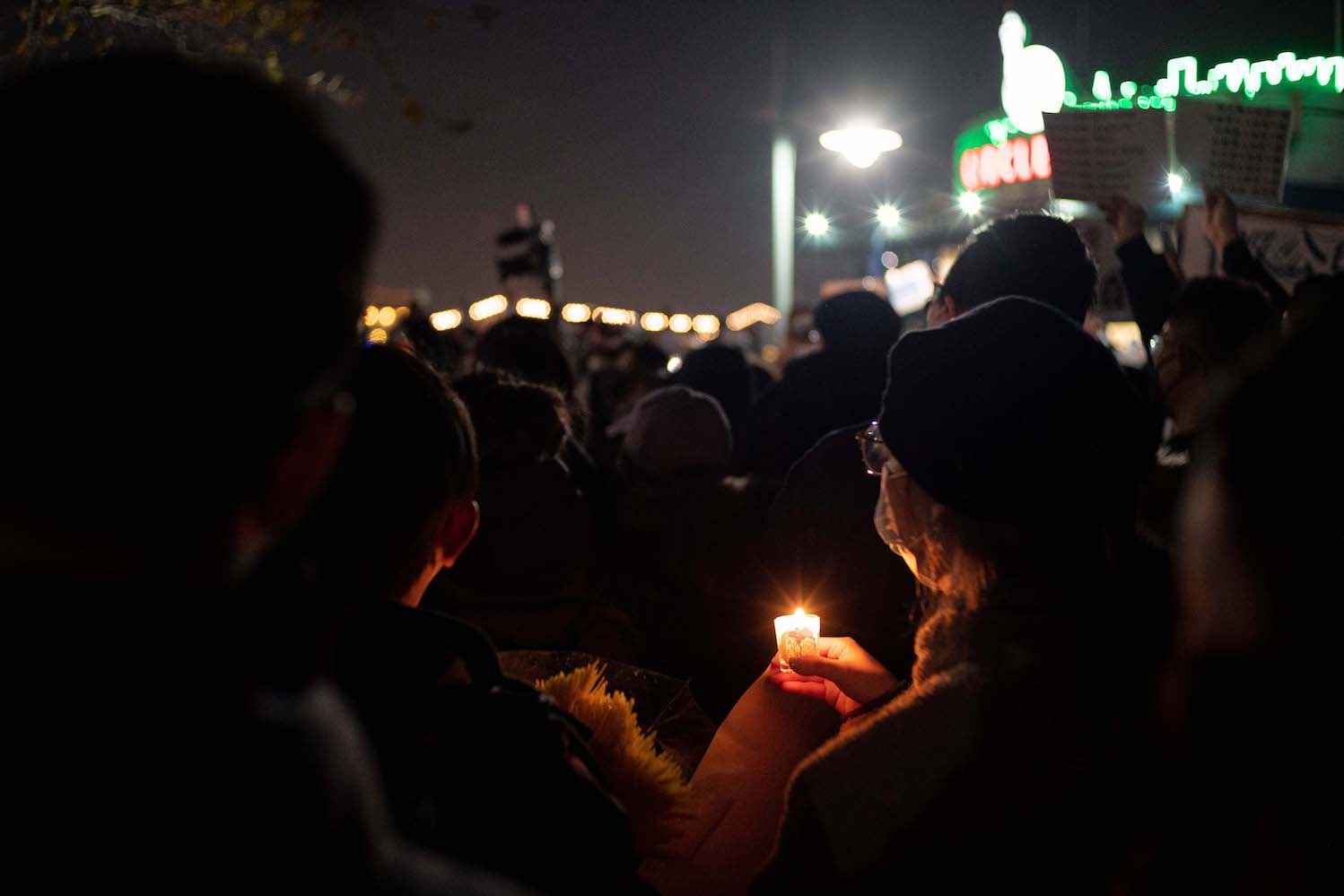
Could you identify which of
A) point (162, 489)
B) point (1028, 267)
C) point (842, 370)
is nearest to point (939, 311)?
point (1028, 267)

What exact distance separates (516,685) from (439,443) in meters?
0.45

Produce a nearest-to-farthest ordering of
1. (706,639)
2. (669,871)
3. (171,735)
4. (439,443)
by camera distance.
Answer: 1. (171,735)
2. (439,443)
3. (669,871)
4. (706,639)

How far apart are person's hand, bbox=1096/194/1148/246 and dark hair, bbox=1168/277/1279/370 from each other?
1355 millimetres

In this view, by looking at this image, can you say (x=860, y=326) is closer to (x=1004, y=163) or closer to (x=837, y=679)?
(x=837, y=679)

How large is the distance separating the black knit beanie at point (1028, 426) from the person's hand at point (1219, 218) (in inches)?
149

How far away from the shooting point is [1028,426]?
1776mm

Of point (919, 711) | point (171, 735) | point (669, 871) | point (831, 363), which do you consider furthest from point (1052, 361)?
point (831, 363)

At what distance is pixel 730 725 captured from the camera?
2.42 metres

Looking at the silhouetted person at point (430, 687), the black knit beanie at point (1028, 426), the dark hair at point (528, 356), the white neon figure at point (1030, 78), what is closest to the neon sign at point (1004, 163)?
the white neon figure at point (1030, 78)

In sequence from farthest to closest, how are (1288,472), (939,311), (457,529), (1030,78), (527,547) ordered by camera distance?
1. (1030,78)
2. (527,547)
3. (939,311)
4. (457,529)
5. (1288,472)

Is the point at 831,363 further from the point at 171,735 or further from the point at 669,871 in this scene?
the point at 171,735

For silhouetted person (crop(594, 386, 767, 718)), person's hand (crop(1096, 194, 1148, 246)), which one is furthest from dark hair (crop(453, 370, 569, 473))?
person's hand (crop(1096, 194, 1148, 246))

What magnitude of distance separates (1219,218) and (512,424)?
3810mm

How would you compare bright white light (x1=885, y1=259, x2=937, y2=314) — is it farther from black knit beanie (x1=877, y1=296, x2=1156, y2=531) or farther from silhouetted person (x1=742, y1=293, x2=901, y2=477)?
black knit beanie (x1=877, y1=296, x2=1156, y2=531)
